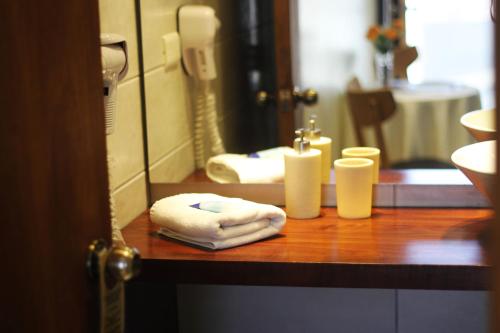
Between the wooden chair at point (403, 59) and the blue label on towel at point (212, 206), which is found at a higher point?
the wooden chair at point (403, 59)

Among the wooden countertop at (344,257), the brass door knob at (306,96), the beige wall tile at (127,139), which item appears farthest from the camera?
the brass door knob at (306,96)

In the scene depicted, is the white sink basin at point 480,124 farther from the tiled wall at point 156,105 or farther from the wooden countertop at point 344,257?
the tiled wall at point 156,105

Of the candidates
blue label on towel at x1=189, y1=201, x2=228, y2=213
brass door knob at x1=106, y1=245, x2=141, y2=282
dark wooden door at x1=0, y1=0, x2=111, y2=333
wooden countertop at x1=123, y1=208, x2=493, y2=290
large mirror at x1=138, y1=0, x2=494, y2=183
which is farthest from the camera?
large mirror at x1=138, y1=0, x2=494, y2=183

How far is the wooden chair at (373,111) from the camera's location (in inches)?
66.8

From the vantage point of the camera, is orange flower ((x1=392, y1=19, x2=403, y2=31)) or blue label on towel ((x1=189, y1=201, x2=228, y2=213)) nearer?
blue label on towel ((x1=189, y1=201, x2=228, y2=213))

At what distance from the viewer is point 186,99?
1.76m

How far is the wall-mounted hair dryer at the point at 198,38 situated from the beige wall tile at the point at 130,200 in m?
0.27

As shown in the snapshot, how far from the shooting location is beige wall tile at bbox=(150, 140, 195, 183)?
1.73 metres

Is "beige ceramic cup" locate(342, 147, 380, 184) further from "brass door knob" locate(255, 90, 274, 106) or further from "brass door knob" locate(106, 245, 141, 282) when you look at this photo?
"brass door knob" locate(106, 245, 141, 282)

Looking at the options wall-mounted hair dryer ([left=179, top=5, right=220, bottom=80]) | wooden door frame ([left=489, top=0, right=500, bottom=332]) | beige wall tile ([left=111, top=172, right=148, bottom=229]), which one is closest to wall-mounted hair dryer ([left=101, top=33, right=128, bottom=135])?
beige wall tile ([left=111, top=172, right=148, bottom=229])

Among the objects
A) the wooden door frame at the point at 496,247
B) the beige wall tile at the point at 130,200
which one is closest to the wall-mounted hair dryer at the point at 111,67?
the beige wall tile at the point at 130,200

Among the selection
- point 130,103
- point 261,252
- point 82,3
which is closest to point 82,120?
point 82,3

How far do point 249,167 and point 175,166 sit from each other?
0.59ft

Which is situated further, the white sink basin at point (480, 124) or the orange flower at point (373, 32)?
the orange flower at point (373, 32)
